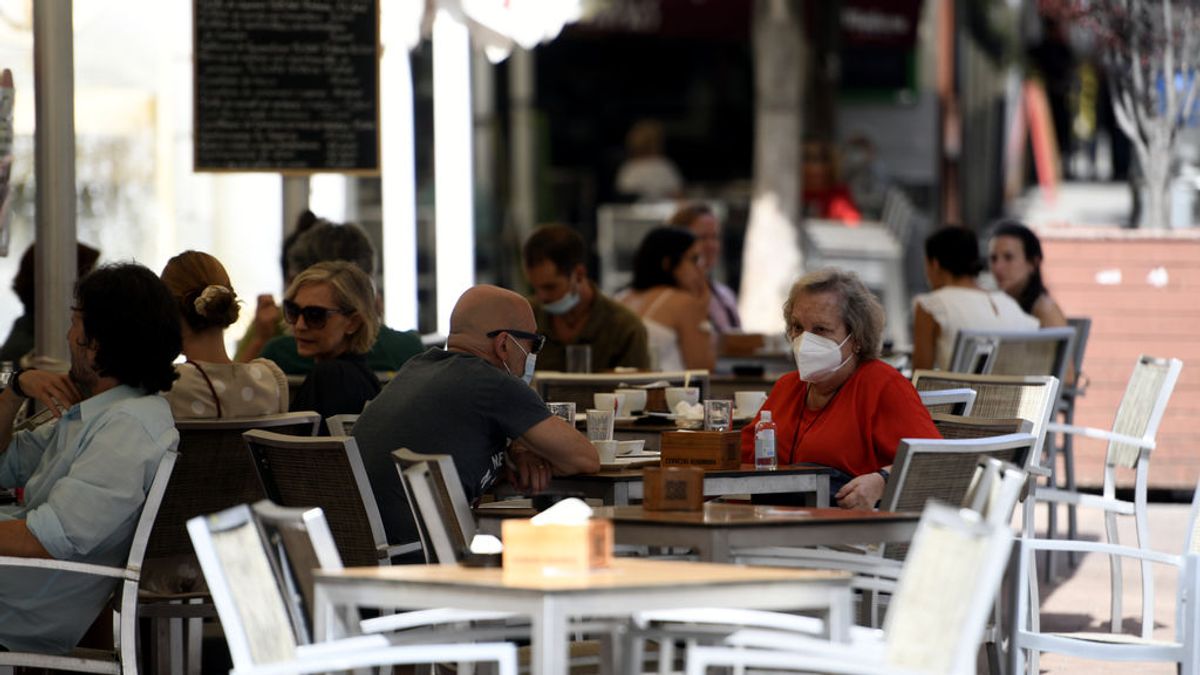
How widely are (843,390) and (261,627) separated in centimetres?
235

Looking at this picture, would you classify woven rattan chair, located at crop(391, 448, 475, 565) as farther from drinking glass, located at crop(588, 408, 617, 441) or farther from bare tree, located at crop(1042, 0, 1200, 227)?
bare tree, located at crop(1042, 0, 1200, 227)

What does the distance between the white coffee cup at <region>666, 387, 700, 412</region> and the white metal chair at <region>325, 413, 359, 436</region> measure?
1.48 metres

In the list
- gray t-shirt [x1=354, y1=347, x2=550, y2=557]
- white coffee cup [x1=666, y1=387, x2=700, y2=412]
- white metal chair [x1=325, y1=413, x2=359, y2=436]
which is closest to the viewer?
gray t-shirt [x1=354, y1=347, x2=550, y2=557]

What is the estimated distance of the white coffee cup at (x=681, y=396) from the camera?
6.80 meters

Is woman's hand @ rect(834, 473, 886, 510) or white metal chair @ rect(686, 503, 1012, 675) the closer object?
white metal chair @ rect(686, 503, 1012, 675)

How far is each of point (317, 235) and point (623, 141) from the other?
15515mm

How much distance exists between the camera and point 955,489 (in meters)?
4.81

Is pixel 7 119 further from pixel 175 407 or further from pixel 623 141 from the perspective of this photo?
pixel 623 141

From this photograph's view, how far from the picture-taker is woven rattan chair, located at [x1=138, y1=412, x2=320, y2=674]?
209 inches

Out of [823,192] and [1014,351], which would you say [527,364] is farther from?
[823,192]

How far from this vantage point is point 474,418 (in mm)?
5047

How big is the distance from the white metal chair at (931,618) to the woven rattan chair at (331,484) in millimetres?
1625

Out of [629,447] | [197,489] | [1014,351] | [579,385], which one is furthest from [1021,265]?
[197,489]

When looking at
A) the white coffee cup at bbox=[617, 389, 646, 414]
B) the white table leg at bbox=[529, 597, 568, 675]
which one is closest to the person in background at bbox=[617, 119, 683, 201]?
the white coffee cup at bbox=[617, 389, 646, 414]
